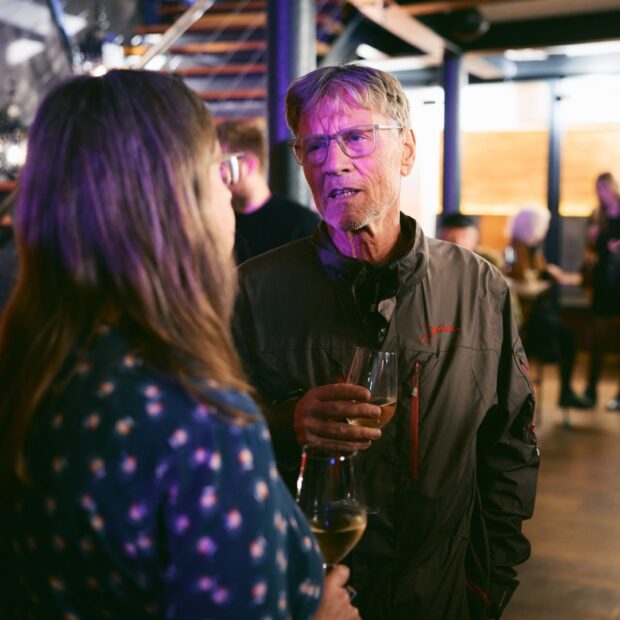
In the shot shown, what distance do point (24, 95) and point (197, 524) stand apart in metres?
6.67

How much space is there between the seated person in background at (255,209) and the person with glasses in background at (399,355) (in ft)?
5.80

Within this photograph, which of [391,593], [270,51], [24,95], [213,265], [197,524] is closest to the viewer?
[197,524]

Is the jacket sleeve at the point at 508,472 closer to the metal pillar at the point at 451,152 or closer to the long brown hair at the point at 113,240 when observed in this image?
the long brown hair at the point at 113,240

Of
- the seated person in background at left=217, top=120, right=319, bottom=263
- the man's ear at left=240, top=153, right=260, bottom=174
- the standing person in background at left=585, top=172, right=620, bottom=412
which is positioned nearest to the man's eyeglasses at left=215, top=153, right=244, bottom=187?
the seated person in background at left=217, top=120, right=319, bottom=263

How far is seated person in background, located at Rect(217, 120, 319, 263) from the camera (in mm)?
3481

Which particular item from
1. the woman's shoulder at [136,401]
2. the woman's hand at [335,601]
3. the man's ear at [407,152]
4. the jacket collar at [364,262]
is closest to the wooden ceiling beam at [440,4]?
the man's ear at [407,152]

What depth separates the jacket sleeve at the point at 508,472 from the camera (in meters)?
1.64

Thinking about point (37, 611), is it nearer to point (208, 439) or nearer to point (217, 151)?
point (208, 439)

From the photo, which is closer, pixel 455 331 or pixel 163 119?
pixel 163 119

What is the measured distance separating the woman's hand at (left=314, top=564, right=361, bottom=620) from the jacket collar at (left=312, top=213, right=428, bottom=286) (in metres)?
0.72

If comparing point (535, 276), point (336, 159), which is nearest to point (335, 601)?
point (336, 159)

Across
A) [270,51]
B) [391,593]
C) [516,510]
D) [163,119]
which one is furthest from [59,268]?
[270,51]

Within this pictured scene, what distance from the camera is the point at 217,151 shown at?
0.93m

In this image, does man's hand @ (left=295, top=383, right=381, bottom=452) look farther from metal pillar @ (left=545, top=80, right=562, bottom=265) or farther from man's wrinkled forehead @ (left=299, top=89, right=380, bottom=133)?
metal pillar @ (left=545, top=80, right=562, bottom=265)
